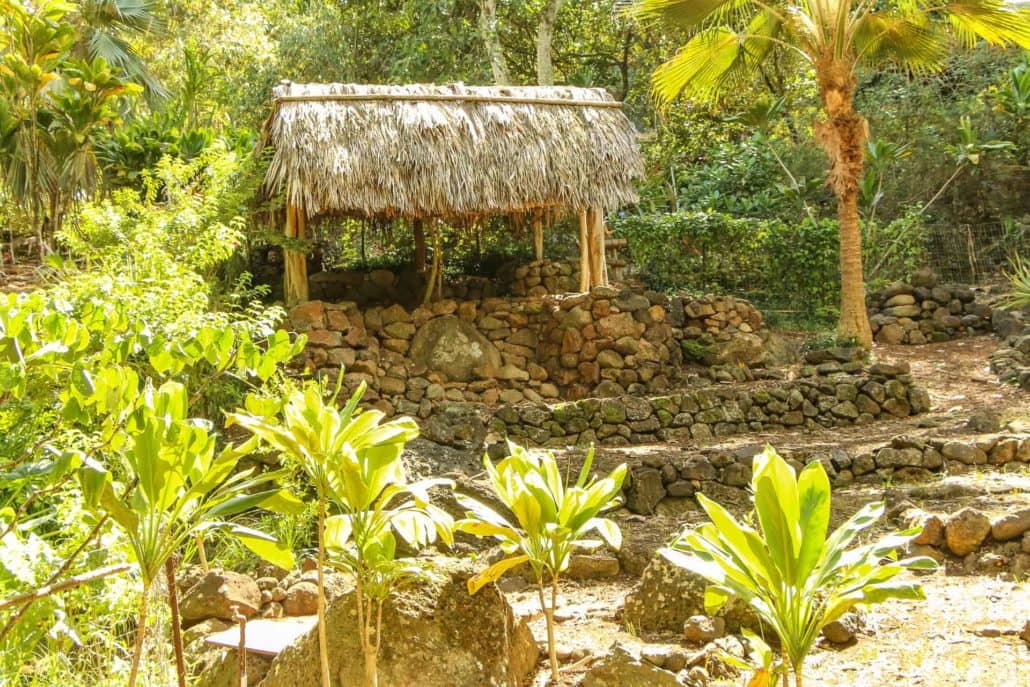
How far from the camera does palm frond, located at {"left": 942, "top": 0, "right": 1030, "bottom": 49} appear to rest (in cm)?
898

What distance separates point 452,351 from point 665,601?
6.02m

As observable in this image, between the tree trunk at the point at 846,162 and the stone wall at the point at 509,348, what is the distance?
1.25m

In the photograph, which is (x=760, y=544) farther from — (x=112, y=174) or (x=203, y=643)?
(x=112, y=174)

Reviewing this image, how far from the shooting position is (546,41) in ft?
46.4

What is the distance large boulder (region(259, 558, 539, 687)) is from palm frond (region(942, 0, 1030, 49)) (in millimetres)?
8031

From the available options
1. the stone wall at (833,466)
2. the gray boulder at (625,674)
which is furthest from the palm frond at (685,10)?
the gray boulder at (625,674)

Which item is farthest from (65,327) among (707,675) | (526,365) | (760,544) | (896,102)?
(896,102)

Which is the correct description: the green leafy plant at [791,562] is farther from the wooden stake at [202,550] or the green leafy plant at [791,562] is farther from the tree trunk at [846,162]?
the tree trunk at [846,162]

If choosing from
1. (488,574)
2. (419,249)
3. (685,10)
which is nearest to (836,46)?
(685,10)

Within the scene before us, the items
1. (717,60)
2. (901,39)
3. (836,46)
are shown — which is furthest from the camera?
(717,60)

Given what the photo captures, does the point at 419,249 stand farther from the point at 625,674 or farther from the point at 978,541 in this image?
the point at 625,674

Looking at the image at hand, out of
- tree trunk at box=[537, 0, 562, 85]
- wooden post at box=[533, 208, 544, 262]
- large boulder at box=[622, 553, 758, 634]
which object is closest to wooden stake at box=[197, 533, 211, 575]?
large boulder at box=[622, 553, 758, 634]

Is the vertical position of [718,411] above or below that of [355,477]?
below

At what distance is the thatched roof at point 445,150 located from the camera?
29.8 ft
